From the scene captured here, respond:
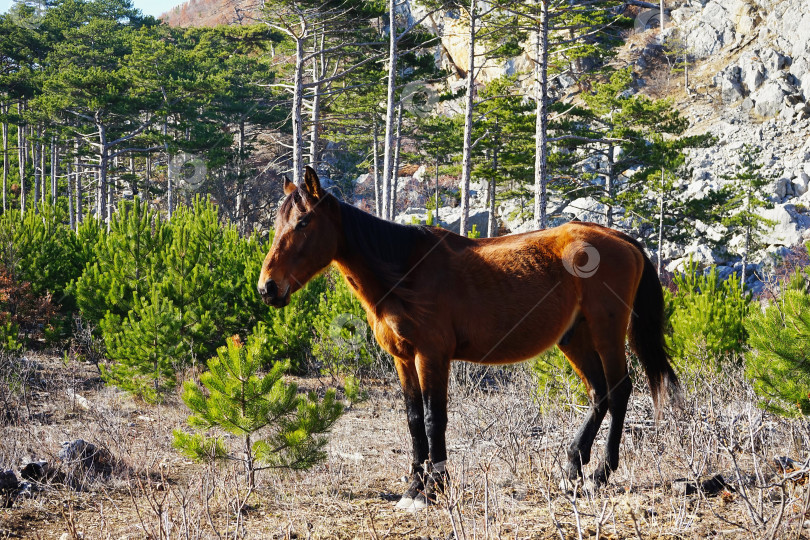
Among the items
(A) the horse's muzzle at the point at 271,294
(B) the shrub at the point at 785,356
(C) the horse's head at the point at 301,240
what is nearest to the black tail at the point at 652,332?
(B) the shrub at the point at 785,356

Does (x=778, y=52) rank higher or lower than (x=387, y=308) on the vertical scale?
higher

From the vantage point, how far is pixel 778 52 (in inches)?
1860

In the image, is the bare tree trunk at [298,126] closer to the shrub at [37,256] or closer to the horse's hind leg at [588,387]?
the shrub at [37,256]

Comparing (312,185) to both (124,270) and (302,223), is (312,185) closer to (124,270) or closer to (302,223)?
(302,223)

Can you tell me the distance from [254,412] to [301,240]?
1575 mm

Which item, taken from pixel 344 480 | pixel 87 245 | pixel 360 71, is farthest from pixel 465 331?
pixel 360 71

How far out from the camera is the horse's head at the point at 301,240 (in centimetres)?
348

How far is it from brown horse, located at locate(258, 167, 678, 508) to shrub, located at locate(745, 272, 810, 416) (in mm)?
1296

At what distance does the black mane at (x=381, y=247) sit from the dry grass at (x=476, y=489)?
43.1 inches

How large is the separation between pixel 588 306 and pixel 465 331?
0.88 m

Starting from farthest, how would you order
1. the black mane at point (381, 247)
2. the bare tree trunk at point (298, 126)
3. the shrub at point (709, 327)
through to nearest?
1. the bare tree trunk at point (298, 126)
2. the shrub at point (709, 327)
3. the black mane at point (381, 247)

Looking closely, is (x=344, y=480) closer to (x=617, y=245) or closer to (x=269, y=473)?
(x=269, y=473)

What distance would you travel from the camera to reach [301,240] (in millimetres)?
3582

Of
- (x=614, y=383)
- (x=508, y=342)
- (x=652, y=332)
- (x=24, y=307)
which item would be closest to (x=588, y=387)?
(x=614, y=383)
